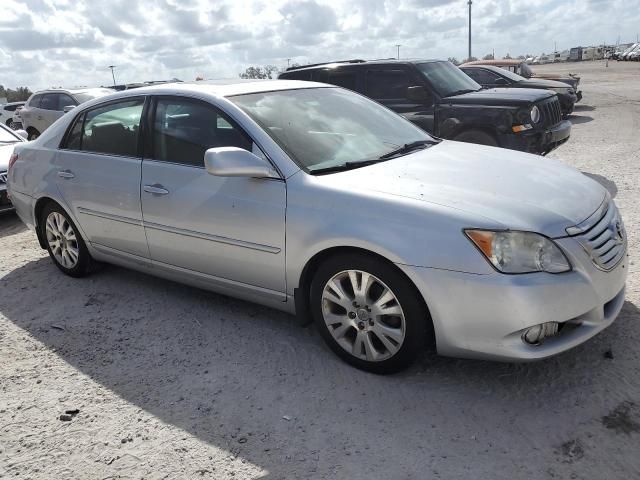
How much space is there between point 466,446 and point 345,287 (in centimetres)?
106

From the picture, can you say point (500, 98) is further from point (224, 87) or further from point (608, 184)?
point (224, 87)

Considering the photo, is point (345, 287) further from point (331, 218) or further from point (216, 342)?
point (216, 342)

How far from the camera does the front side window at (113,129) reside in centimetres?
429

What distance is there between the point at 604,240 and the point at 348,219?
1376 millimetres

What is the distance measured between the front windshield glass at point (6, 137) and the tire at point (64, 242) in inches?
156

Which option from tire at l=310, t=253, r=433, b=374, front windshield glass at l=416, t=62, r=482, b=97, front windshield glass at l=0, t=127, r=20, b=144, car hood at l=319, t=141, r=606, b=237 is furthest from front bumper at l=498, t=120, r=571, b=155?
front windshield glass at l=0, t=127, r=20, b=144

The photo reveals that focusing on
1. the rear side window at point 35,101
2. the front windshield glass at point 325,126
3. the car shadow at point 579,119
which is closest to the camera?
the front windshield glass at point 325,126

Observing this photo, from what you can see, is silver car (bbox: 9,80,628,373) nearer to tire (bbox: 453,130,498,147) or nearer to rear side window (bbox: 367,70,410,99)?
tire (bbox: 453,130,498,147)

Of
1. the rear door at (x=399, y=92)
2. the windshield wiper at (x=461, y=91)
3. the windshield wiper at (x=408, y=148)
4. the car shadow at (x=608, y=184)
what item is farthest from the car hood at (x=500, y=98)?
the windshield wiper at (x=408, y=148)

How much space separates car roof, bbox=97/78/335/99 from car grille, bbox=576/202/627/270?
7.46 ft

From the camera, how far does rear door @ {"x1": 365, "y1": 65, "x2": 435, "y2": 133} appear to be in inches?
320

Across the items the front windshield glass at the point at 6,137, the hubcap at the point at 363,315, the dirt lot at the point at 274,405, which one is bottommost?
the dirt lot at the point at 274,405

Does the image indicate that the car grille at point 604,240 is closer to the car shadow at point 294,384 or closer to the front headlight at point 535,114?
the car shadow at point 294,384

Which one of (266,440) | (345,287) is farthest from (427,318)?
(266,440)
